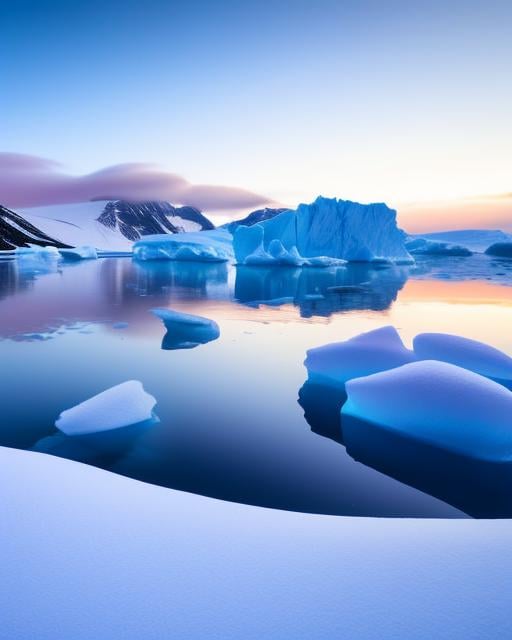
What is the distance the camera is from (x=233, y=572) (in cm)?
133

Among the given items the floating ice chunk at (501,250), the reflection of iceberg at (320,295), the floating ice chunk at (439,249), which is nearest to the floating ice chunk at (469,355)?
the reflection of iceberg at (320,295)

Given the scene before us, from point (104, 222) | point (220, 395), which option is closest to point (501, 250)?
point (220, 395)

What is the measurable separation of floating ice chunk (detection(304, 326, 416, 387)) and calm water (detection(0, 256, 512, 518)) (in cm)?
31

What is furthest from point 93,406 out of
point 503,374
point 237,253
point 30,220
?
point 30,220

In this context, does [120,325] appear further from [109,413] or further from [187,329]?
[109,413]

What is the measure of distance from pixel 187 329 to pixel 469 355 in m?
4.79

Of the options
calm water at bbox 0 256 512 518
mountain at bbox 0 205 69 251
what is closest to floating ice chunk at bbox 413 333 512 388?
calm water at bbox 0 256 512 518

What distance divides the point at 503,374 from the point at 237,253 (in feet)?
91.3

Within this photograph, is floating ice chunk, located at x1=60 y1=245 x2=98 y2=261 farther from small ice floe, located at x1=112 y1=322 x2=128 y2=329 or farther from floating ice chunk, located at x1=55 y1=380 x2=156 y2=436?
floating ice chunk, located at x1=55 y1=380 x2=156 y2=436

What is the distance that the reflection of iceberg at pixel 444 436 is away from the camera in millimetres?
Result: 2664

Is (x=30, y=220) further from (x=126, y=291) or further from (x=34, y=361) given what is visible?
(x=34, y=361)

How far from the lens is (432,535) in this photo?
61.6 inches

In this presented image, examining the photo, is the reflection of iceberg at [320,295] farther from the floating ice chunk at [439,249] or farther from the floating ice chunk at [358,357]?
the floating ice chunk at [439,249]

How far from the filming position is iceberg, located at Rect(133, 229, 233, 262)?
112ft
